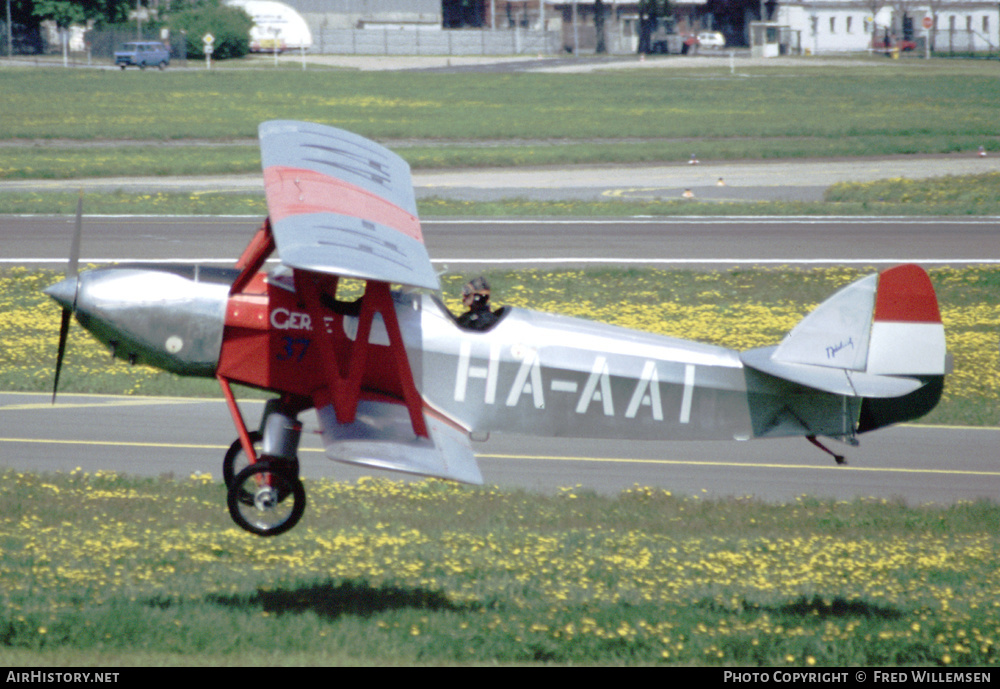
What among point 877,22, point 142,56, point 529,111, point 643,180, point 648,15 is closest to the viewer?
point 643,180

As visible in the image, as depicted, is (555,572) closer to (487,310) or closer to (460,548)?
(460,548)

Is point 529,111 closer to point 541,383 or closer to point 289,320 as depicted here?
point 541,383

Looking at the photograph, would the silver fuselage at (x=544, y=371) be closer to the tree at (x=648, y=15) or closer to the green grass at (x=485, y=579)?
the green grass at (x=485, y=579)

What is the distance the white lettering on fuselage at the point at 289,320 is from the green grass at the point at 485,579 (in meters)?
2.40

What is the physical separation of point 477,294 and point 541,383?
3.58ft

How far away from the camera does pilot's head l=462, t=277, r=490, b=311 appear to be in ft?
32.4

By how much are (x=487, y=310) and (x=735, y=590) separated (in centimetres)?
339

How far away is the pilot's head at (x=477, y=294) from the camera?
9.88m

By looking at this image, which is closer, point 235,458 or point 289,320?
point 289,320

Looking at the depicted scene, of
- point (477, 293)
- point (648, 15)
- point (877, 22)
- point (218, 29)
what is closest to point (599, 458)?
point (477, 293)

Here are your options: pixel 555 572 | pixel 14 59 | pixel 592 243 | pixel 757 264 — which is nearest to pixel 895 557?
pixel 555 572

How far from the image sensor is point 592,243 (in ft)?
95.2

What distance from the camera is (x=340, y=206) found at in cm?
912

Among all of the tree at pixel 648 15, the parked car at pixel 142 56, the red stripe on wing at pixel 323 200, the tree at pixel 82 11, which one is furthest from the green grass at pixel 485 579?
the tree at pixel 648 15
